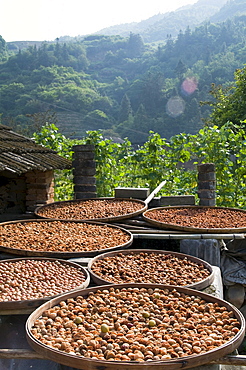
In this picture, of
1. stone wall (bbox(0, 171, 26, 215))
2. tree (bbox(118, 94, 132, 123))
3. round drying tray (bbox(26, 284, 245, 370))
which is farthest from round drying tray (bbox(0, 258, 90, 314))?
tree (bbox(118, 94, 132, 123))

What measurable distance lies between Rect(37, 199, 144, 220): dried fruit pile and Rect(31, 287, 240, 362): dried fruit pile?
1.78 meters

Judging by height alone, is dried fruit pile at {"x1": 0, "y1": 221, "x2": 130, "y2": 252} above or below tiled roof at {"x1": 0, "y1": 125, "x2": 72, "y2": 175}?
below

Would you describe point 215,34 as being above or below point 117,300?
above

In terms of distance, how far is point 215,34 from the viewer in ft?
276

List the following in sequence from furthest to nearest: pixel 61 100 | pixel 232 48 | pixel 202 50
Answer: pixel 202 50 → pixel 232 48 → pixel 61 100

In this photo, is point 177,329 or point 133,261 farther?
point 133,261

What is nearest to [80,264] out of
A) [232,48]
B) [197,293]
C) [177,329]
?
[197,293]

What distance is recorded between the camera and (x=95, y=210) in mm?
3990

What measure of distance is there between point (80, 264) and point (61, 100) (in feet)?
161

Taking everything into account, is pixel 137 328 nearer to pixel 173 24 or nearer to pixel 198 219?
pixel 198 219

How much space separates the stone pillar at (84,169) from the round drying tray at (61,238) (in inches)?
53.2

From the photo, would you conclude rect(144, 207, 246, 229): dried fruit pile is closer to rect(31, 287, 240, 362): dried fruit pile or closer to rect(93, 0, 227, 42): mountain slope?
rect(31, 287, 240, 362): dried fruit pile

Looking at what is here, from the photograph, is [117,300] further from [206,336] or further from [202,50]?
[202,50]

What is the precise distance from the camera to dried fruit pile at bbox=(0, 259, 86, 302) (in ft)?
6.55
